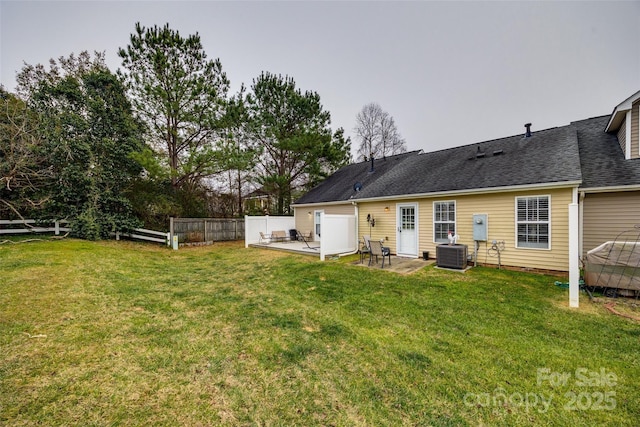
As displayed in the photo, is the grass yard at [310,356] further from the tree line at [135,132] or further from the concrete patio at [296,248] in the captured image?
the tree line at [135,132]

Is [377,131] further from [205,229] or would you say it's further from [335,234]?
[205,229]

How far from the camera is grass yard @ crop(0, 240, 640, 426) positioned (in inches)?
81.8

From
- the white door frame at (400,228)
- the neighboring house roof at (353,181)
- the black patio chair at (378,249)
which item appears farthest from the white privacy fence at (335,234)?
the black patio chair at (378,249)

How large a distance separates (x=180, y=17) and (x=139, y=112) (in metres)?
4.91

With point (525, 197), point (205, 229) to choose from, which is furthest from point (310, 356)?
point (205, 229)

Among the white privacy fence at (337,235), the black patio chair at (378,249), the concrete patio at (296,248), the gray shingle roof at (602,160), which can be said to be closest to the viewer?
the gray shingle roof at (602,160)

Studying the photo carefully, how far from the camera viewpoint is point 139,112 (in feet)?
40.9

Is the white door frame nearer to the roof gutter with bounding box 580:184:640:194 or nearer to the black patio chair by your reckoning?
the black patio chair

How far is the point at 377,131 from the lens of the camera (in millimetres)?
20781

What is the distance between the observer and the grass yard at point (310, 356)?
2078 mm

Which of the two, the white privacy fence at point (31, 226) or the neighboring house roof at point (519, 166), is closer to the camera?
the neighboring house roof at point (519, 166)

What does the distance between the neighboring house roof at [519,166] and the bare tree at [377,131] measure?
8805 mm

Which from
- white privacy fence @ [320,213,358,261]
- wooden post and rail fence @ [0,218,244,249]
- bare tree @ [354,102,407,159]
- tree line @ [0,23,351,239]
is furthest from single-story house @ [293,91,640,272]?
bare tree @ [354,102,407,159]

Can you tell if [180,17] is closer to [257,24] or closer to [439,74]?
[257,24]
